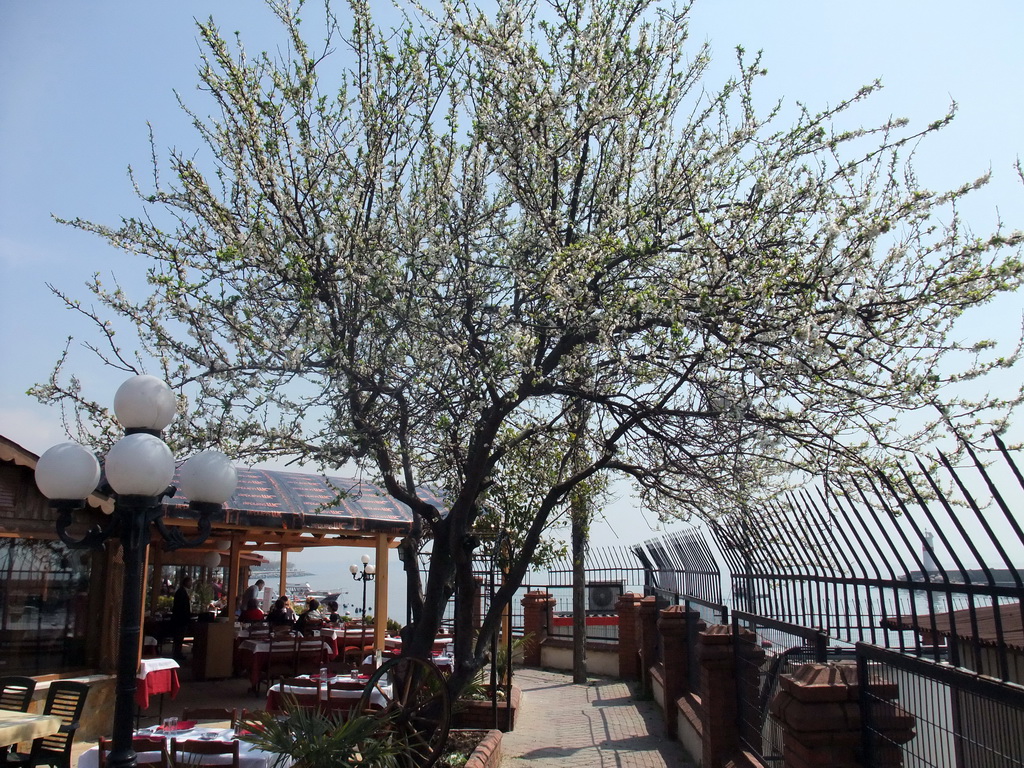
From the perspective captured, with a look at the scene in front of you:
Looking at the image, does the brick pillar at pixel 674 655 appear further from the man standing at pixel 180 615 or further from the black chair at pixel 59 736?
the man standing at pixel 180 615

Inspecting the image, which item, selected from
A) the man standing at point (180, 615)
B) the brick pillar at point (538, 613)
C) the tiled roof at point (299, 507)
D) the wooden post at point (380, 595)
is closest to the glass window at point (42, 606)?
the tiled roof at point (299, 507)

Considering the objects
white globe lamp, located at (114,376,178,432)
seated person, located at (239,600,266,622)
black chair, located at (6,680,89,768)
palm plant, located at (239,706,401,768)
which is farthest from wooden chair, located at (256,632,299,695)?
white globe lamp, located at (114,376,178,432)

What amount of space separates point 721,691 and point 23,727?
5923mm

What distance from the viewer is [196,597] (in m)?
27.0

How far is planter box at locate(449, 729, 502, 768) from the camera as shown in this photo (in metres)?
7.56

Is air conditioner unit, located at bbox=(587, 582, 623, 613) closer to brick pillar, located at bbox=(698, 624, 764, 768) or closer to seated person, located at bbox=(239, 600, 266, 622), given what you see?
seated person, located at bbox=(239, 600, 266, 622)

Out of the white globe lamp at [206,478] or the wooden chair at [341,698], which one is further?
the wooden chair at [341,698]

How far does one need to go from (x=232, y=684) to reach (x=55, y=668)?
4.87 meters

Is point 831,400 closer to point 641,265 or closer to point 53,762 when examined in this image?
point 641,265

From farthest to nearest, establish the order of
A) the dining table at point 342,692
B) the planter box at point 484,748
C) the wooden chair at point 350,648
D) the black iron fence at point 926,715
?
the wooden chair at point 350,648
the dining table at point 342,692
the planter box at point 484,748
the black iron fence at point 926,715

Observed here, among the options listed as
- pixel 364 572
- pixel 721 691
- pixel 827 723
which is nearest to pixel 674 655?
pixel 721 691

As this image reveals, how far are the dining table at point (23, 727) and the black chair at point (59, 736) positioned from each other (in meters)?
0.21

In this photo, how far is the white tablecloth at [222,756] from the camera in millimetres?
6379

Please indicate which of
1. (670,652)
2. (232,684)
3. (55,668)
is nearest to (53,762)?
(55,668)
